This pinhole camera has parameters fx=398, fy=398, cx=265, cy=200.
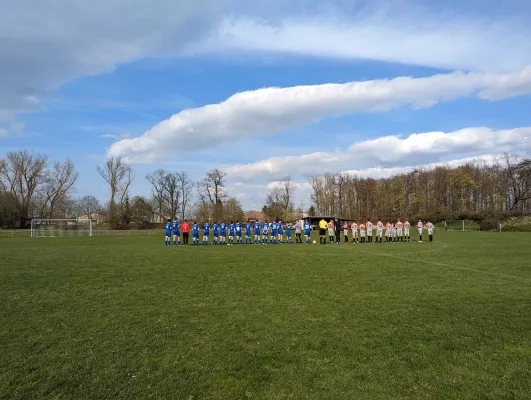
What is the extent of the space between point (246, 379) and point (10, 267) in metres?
12.9

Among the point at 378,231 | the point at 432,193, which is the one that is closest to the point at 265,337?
the point at 378,231

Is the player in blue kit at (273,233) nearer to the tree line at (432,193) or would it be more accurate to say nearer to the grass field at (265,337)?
the grass field at (265,337)

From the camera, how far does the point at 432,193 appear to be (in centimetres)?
7919

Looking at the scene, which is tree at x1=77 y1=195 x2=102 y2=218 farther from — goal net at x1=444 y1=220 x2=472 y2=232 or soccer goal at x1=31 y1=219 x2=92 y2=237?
goal net at x1=444 y1=220 x2=472 y2=232

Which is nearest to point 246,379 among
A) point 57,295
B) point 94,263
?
point 57,295

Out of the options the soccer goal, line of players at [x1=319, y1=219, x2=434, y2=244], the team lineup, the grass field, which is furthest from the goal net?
the grass field

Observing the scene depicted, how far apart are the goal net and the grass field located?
49755mm

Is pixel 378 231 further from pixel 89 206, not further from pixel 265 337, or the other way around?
pixel 89 206

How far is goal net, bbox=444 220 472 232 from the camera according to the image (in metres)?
56.8

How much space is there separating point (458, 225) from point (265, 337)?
194ft

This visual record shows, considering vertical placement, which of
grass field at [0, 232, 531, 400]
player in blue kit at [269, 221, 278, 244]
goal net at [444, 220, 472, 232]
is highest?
player in blue kit at [269, 221, 278, 244]

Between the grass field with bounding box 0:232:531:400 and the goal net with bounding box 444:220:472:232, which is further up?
the grass field with bounding box 0:232:531:400

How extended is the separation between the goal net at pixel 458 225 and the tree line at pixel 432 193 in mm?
4238

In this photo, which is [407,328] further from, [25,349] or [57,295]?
[57,295]
